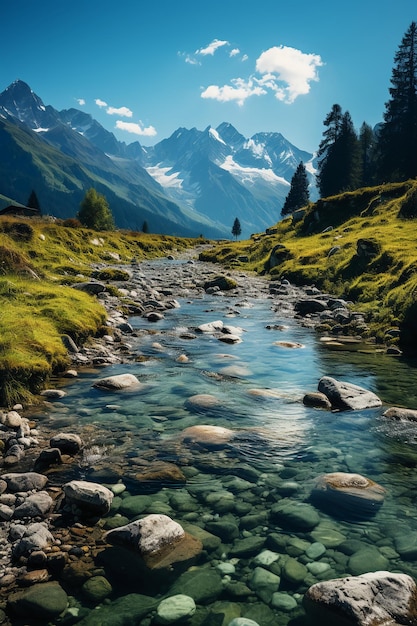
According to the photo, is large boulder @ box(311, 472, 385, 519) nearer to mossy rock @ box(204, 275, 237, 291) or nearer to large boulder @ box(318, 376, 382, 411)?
large boulder @ box(318, 376, 382, 411)

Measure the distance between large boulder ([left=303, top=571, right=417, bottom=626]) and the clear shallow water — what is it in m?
0.23

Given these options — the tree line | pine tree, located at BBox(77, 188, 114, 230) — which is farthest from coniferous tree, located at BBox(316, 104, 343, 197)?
→ pine tree, located at BBox(77, 188, 114, 230)

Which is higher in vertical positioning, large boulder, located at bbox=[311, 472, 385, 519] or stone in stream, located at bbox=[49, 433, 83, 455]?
large boulder, located at bbox=[311, 472, 385, 519]

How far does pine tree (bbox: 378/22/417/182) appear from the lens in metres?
60.4

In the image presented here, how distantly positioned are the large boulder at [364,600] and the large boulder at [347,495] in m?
1.36

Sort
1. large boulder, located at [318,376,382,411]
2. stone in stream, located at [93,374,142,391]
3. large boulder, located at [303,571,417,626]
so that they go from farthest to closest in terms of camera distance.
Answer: stone in stream, located at [93,374,142,391] → large boulder, located at [318,376,382,411] → large boulder, located at [303,571,417,626]

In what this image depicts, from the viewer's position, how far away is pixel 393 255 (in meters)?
24.0

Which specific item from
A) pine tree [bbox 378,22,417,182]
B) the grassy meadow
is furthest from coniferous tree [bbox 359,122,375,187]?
the grassy meadow

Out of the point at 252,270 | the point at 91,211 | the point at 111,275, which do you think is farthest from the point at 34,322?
the point at 91,211

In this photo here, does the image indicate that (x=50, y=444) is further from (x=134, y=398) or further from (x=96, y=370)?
(x=96, y=370)

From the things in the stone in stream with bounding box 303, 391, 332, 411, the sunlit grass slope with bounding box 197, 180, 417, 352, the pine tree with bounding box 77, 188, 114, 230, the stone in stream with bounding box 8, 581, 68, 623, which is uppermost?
the pine tree with bounding box 77, 188, 114, 230

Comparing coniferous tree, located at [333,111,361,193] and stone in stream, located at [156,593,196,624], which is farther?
coniferous tree, located at [333,111,361,193]

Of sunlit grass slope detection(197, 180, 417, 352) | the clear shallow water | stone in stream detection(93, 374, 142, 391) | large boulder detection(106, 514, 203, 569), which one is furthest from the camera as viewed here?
sunlit grass slope detection(197, 180, 417, 352)

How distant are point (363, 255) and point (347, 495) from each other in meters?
23.0
